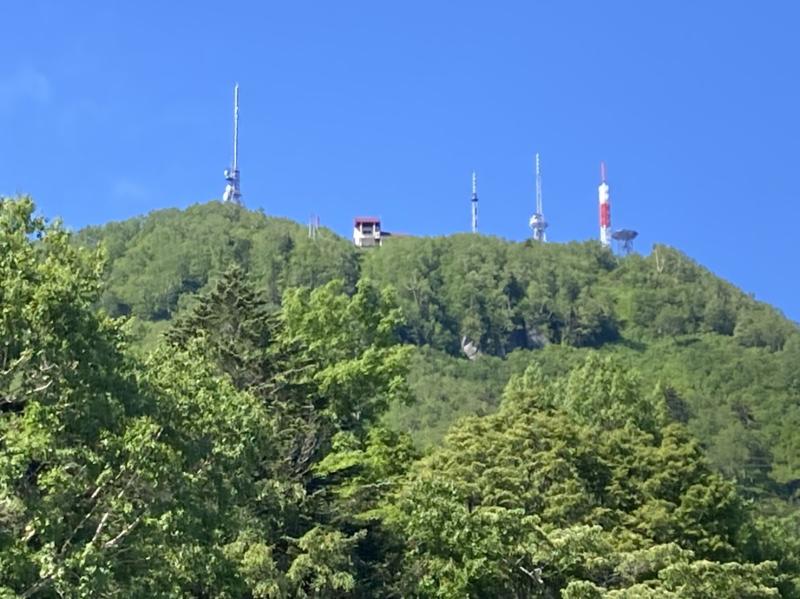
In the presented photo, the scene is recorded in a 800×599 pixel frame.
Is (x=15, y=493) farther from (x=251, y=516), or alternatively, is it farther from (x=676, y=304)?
(x=676, y=304)

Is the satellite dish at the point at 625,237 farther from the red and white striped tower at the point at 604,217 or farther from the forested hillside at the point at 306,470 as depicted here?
the forested hillside at the point at 306,470

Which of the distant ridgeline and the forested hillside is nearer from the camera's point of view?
the forested hillside

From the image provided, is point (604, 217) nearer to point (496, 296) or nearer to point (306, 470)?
point (496, 296)

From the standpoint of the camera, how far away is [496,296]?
123188 millimetres

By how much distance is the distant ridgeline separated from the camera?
9862cm

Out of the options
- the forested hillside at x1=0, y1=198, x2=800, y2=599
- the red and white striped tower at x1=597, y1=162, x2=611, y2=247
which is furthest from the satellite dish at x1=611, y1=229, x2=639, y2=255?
the forested hillside at x1=0, y1=198, x2=800, y2=599

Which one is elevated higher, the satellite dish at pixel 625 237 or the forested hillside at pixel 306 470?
the satellite dish at pixel 625 237

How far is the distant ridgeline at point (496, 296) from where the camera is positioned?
98.6 meters

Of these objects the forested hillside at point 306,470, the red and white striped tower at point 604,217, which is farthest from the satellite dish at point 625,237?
the forested hillside at point 306,470

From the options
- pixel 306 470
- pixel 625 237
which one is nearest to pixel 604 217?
pixel 625 237

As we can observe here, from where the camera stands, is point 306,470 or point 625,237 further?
point 625,237

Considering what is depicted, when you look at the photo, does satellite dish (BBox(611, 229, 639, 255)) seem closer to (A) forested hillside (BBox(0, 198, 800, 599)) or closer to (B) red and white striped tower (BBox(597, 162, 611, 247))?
(B) red and white striped tower (BBox(597, 162, 611, 247))

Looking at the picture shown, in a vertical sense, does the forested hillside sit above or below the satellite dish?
below

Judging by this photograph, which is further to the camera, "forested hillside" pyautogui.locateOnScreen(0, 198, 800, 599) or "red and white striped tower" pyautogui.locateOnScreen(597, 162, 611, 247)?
"red and white striped tower" pyautogui.locateOnScreen(597, 162, 611, 247)
